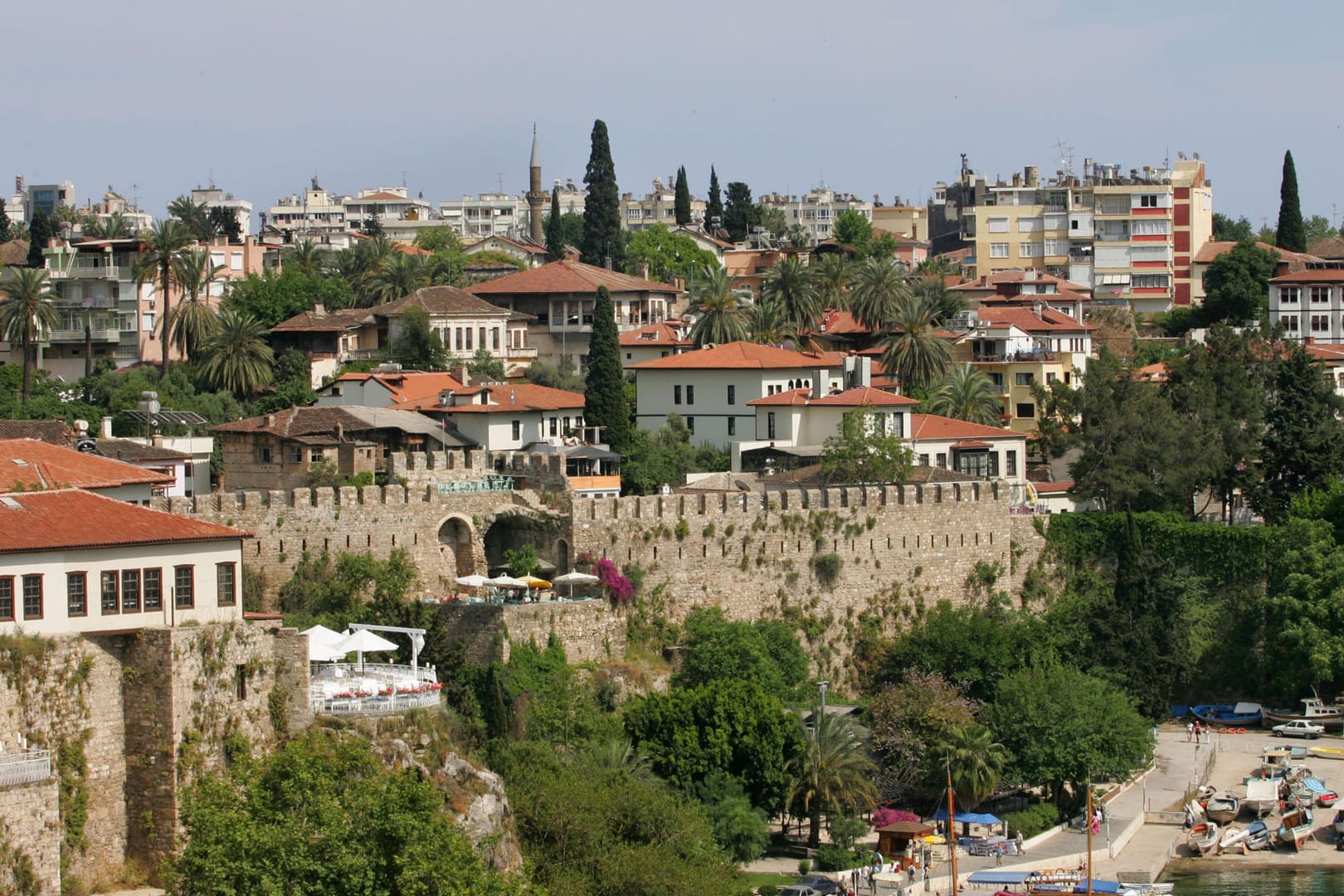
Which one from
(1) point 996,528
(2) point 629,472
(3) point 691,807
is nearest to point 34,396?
(2) point 629,472

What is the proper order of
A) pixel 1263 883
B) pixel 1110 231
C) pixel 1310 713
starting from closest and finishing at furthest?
pixel 1263 883 → pixel 1310 713 → pixel 1110 231

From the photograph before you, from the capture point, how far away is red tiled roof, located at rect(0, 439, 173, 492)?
53.2 meters

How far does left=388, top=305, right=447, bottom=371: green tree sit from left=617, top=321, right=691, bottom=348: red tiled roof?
7.45m

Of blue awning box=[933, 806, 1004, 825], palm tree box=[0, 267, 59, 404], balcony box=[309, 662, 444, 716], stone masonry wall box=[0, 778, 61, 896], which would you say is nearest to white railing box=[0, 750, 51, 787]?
→ stone masonry wall box=[0, 778, 61, 896]

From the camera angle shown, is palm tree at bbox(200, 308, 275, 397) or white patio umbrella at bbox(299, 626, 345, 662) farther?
palm tree at bbox(200, 308, 275, 397)

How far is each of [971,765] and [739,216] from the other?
102 meters

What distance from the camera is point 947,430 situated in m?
80.2

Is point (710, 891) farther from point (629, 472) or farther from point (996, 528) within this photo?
point (629, 472)

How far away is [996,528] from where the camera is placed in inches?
2692

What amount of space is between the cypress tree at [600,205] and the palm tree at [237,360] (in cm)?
3647

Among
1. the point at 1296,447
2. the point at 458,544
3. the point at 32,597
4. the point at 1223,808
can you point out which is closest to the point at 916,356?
the point at 1296,447

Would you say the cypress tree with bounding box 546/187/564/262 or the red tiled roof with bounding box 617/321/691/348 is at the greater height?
the cypress tree with bounding box 546/187/564/262

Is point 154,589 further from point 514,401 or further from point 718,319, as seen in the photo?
point 718,319

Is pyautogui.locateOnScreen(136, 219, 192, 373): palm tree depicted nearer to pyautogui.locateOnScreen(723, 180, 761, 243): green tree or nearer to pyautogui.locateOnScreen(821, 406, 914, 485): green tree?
pyautogui.locateOnScreen(821, 406, 914, 485): green tree
